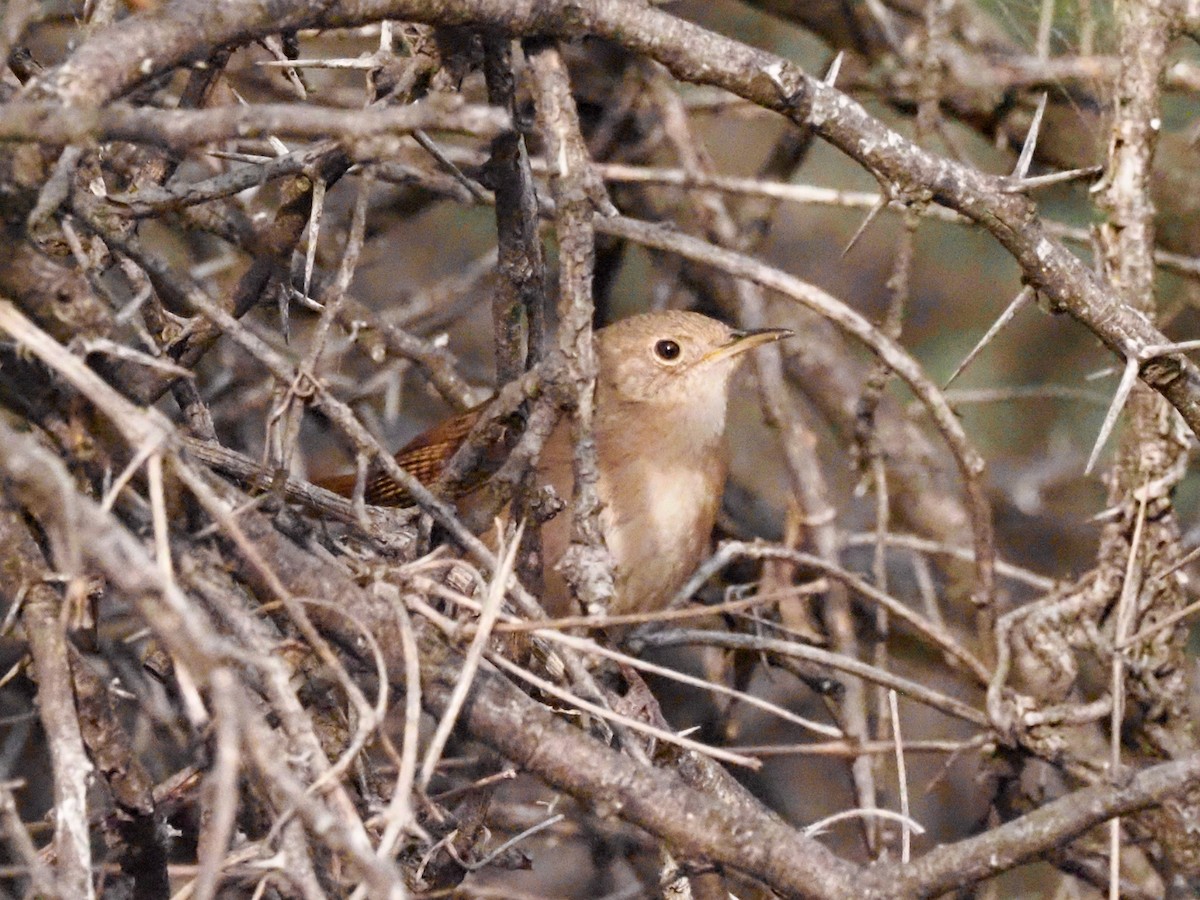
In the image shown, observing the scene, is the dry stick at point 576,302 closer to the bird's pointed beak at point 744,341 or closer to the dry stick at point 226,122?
the dry stick at point 226,122

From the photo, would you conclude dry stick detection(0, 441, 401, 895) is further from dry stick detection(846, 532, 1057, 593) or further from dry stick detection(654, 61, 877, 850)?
dry stick detection(846, 532, 1057, 593)

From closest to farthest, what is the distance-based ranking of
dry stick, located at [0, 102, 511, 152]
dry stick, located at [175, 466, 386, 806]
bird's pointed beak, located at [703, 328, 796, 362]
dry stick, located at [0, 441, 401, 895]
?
1. dry stick, located at [0, 441, 401, 895]
2. dry stick, located at [0, 102, 511, 152]
3. dry stick, located at [175, 466, 386, 806]
4. bird's pointed beak, located at [703, 328, 796, 362]

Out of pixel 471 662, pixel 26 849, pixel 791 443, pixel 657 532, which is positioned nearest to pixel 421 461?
pixel 657 532

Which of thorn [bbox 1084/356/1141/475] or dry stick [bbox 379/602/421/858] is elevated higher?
thorn [bbox 1084/356/1141/475]

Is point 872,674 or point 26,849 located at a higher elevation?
point 26,849

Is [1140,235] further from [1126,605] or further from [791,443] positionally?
[791,443]

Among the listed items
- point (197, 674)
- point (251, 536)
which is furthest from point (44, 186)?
point (197, 674)

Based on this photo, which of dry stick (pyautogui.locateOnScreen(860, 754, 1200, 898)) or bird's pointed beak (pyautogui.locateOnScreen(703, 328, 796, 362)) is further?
bird's pointed beak (pyautogui.locateOnScreen(703, 328, 796, 362))

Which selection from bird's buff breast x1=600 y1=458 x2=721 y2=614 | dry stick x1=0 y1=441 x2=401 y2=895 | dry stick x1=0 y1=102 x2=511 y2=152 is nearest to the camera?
dry stick x1=0 y1=441 x2=401 y2=895

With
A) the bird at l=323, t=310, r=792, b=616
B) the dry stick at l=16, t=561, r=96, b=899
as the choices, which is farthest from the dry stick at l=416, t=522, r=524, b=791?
the bird at l=323, t=310, r=792, b=616
